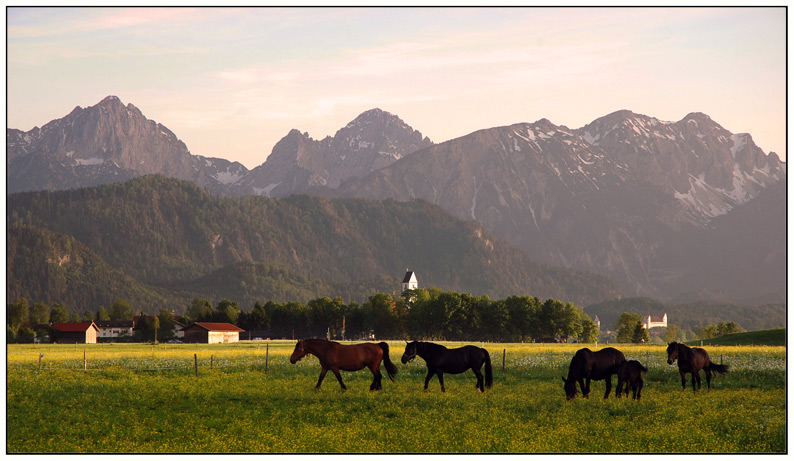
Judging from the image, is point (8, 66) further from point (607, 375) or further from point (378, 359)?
point (607, 375)

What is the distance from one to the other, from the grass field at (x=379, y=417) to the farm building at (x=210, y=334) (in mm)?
129029

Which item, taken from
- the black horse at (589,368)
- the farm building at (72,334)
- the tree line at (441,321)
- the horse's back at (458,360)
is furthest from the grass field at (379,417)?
the farm building at (72,334)

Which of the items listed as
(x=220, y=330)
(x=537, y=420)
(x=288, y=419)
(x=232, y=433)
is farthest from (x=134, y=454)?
(x=220, y=330)

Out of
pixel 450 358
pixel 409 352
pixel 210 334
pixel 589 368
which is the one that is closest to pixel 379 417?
pixel 409 352

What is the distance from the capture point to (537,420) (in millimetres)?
35812

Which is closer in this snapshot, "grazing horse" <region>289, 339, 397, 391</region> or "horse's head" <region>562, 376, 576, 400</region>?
"horse's head" <region>562, 376, 576, 400</region>

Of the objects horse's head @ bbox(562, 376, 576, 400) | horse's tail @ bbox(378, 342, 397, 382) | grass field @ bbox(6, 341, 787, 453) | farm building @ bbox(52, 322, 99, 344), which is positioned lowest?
farm building @ bbox(52, 322, 99, 344)

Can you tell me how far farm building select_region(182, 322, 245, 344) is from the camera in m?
178

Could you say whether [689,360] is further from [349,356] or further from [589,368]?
[349,356]

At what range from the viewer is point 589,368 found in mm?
41812

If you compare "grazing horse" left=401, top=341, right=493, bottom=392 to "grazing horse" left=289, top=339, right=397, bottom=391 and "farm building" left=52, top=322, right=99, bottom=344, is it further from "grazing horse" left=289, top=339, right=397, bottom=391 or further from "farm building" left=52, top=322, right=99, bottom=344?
"farm building" left=52, top=322, right=99, bottom=344

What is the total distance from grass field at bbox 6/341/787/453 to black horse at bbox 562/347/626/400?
905 millimetres

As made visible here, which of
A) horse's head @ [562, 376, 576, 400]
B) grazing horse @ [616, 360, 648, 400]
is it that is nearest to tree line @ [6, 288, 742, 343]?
grazing horse @ [616, 360, 648, 400]
